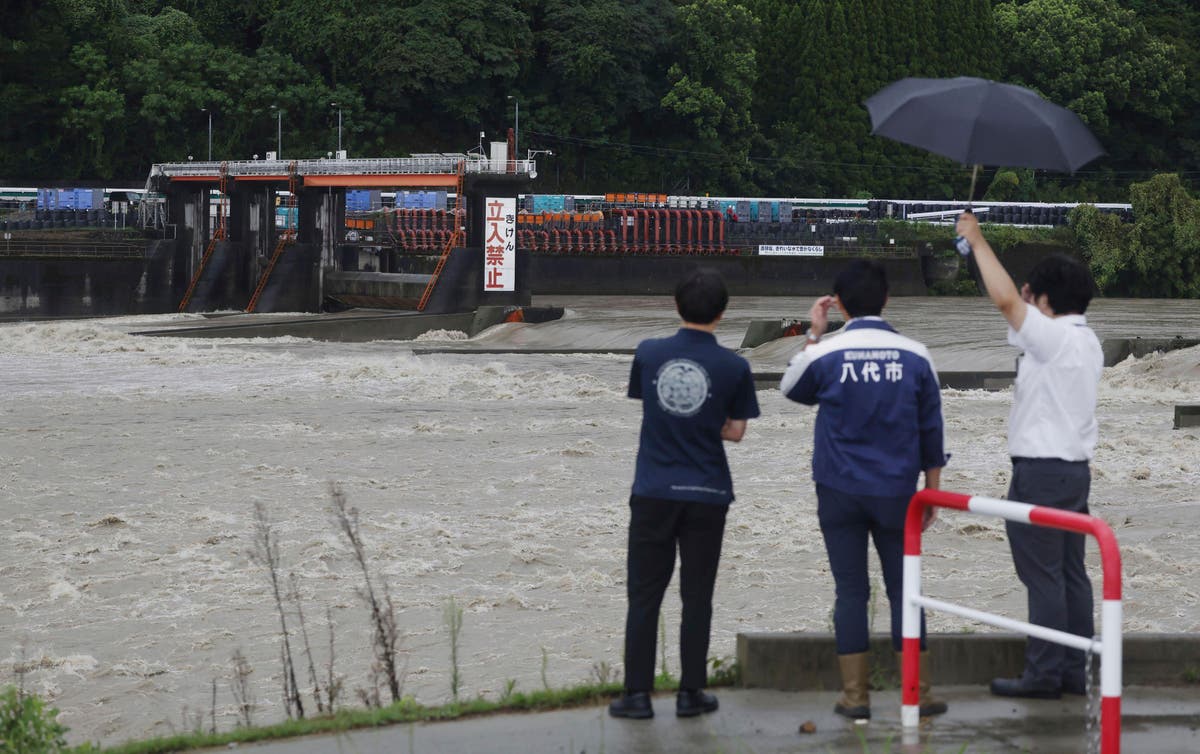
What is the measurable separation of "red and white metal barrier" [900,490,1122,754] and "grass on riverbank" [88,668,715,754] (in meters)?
1.38

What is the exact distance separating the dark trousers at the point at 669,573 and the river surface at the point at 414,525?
0.98m

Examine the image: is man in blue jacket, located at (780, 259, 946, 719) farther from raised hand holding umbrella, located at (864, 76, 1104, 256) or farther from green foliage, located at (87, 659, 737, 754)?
green foliage, located at (87, 659, 737, 754)

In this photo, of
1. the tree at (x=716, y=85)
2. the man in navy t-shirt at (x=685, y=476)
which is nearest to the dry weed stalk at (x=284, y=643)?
the man in navy t-shirt at (x=685, y=476)

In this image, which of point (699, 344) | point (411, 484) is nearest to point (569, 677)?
point (699, 344)

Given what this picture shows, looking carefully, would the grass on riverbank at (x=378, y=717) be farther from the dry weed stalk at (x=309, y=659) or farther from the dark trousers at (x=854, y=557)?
the dark trousers at (x=854, y=557)

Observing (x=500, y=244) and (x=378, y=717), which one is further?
(x=500, y=244)

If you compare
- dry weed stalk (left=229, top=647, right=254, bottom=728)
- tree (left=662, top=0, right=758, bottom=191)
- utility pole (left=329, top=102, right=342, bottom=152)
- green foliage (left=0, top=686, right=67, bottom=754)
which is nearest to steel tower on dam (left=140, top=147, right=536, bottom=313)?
utility pole (left=329, top=102, right=342, bottom=152)

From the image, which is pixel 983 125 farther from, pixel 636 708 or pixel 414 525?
pixel 414 525

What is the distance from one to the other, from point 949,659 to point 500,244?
43.6 metres

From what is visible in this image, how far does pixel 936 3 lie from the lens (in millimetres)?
96938

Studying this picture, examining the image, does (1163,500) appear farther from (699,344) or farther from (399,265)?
(399,265)

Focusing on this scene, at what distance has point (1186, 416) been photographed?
23016 mm

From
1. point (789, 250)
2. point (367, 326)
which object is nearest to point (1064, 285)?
point (367, 326)

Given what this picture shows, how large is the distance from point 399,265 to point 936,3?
4757cm
